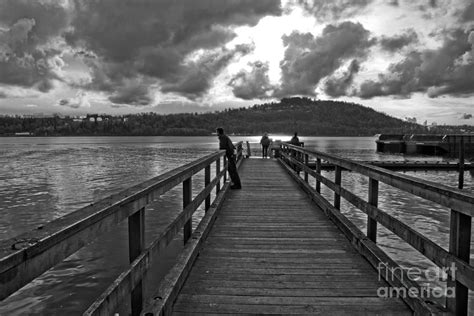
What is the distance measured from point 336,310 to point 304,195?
5.98 m

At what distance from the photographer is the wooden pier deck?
10.6 feet

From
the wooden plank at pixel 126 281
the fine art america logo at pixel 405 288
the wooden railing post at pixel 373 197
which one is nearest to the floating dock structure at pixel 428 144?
the wooden railing post at pixel 373 197

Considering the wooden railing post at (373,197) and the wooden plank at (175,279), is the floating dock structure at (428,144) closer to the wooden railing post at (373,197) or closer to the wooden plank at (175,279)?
the wooden railing post at (373,197)

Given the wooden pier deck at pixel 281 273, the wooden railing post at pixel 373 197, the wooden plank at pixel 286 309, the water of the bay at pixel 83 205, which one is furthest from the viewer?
the water of the bay at pixel 83 205

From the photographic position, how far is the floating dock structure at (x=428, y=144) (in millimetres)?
48609

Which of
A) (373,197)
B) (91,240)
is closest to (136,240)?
(91,240)

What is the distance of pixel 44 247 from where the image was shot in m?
1.52

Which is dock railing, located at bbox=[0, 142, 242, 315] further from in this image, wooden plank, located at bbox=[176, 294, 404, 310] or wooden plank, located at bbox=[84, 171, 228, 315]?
wooden plank, located at bbox=[176, 294, 404, 310]

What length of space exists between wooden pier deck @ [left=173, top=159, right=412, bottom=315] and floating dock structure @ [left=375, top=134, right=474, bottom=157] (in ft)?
150

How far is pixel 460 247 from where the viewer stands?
245 centimetres

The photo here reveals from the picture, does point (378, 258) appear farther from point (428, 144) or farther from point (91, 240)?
point (428, 144)

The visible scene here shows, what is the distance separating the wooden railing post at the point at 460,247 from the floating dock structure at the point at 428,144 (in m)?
47.7

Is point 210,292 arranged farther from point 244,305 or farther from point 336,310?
point 336,310

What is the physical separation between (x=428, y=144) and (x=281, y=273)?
59237 mm
